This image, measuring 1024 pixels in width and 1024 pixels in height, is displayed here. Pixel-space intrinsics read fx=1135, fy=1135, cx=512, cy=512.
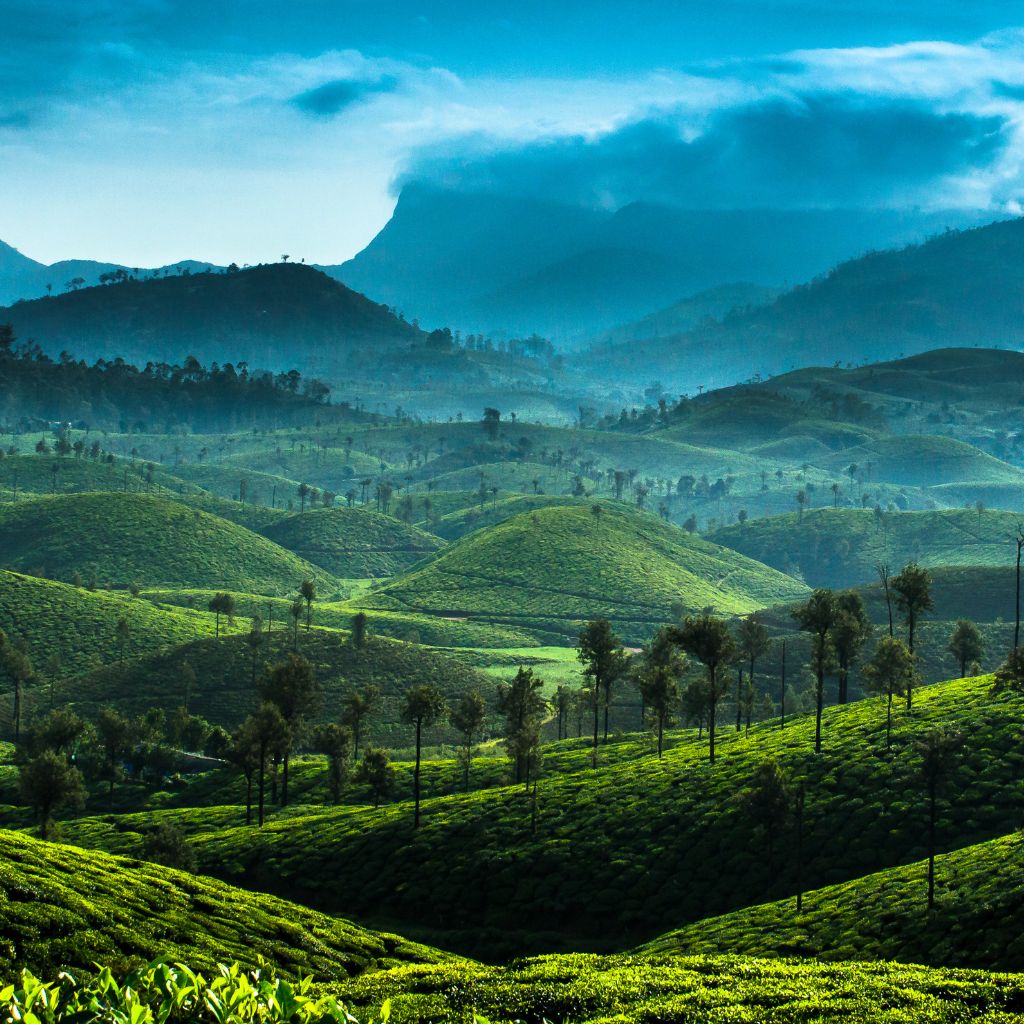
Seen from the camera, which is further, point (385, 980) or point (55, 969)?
point (385, 980)

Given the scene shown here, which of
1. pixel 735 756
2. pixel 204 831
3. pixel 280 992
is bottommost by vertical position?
pixel 204 831

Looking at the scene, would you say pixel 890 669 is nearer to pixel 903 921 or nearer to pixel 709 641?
pixel 709 641

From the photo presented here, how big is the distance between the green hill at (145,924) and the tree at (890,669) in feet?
246

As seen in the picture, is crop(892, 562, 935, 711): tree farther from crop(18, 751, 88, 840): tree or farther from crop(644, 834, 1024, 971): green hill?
crop(18, 751, 88, 840): tree

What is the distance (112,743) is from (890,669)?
11290cm

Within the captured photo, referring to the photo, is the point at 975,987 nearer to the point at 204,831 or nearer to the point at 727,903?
the point at 727,903

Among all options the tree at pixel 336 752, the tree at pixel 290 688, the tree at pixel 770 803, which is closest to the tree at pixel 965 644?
the tree at pixel 770 803

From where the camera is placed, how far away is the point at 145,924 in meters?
68.2

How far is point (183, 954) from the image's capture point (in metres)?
63.8

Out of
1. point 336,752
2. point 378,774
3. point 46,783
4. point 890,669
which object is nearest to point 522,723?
point 378,774

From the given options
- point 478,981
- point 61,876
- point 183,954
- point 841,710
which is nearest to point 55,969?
point 183,954

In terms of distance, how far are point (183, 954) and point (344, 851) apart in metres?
61.3

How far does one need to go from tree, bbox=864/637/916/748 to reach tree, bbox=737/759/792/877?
3177 cm

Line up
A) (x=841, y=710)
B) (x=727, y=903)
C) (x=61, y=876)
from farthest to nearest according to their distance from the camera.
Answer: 1. (x=841, y=710)
2. (x=727, y=903)
3. (x=61, y=876)
